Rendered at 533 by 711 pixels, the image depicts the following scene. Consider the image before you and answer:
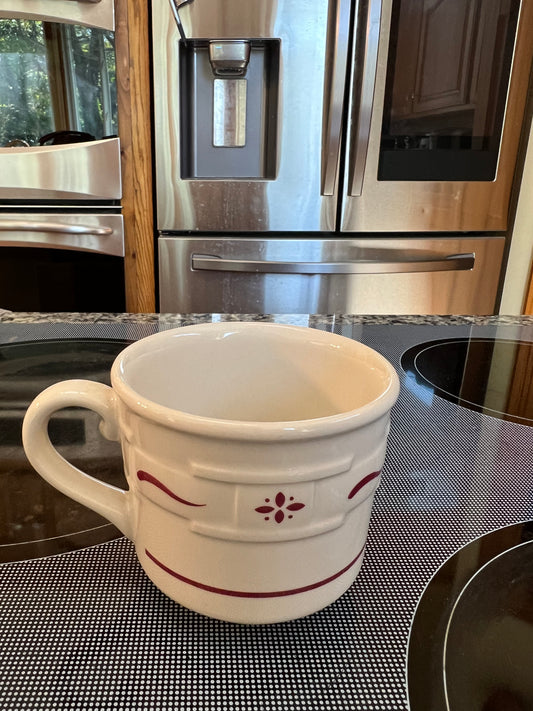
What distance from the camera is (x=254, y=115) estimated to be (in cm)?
128

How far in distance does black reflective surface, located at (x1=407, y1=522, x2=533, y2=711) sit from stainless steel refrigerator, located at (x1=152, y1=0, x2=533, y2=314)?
3.60 feet

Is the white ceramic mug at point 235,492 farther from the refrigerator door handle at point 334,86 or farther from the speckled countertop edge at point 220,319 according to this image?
the refrigerator door handle at point 334,86

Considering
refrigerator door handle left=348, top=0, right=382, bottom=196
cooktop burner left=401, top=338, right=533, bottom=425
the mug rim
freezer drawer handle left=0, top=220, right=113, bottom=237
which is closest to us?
the mug rim

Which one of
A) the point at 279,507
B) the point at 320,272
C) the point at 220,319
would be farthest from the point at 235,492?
the point at 320,272

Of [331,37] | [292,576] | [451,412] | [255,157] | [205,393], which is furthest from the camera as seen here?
[255,157]

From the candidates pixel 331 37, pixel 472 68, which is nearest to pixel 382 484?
pixel 331 37

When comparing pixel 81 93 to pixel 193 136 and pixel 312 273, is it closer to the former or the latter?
pixel 193 136

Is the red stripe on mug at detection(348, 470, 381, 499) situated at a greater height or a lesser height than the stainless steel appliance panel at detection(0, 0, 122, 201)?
lesser

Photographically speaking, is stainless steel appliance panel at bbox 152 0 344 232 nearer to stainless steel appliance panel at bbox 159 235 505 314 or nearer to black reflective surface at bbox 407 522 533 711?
stainless steel appliance panel at bbox 159 235 505 314

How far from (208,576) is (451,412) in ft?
0.97

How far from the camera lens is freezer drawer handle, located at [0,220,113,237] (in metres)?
1.29

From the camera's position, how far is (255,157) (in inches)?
51.8

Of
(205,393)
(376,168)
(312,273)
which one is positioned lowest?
(312,273)

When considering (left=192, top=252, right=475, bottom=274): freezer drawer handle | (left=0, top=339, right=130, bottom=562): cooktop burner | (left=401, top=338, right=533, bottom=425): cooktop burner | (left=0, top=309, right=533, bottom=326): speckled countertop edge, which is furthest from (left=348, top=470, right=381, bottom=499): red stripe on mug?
(left=192, top=252, right=475, bottom=274): freezer drawer handle
